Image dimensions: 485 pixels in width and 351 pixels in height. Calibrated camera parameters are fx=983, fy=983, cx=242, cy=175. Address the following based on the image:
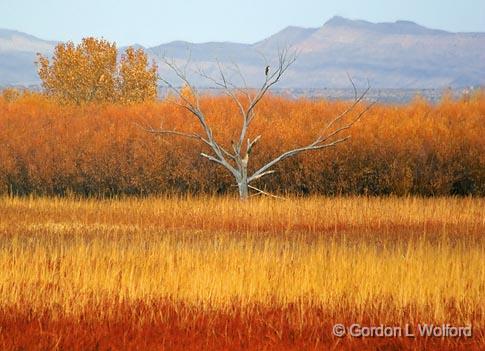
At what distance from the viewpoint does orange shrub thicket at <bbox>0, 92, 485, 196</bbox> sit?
26.2 meters

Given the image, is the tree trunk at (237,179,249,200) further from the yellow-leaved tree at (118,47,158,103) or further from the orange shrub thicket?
the yellow-leaved tree at (118,47,158,103)

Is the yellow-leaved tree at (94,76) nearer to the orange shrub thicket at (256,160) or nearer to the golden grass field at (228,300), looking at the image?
the orange shrub thicket at (256,160)

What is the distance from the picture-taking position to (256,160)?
2694 centimetres

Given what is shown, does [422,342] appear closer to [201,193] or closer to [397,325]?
[397,325]

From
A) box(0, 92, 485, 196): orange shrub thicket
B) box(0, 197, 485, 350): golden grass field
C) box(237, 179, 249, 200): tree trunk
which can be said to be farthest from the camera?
box(0, 92, 485, 196): orange shrub thicket

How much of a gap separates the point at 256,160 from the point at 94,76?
30314 millimetres

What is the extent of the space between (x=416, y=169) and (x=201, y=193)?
590 cm

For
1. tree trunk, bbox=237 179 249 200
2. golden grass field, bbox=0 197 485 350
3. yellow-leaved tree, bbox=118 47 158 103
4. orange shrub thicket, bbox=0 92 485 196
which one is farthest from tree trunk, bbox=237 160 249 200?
yellow-leaved tree, bbox=118 47 158 103

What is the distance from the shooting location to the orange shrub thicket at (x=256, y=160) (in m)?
26.2

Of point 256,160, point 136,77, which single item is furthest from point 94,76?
point 256,160

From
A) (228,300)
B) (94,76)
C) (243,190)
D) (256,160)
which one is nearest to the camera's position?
(228,300)

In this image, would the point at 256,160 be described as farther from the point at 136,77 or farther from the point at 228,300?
the point at 136,77

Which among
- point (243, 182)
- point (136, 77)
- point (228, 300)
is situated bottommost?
point (243, 182)

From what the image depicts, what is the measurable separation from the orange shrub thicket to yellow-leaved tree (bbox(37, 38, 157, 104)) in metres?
25.0
